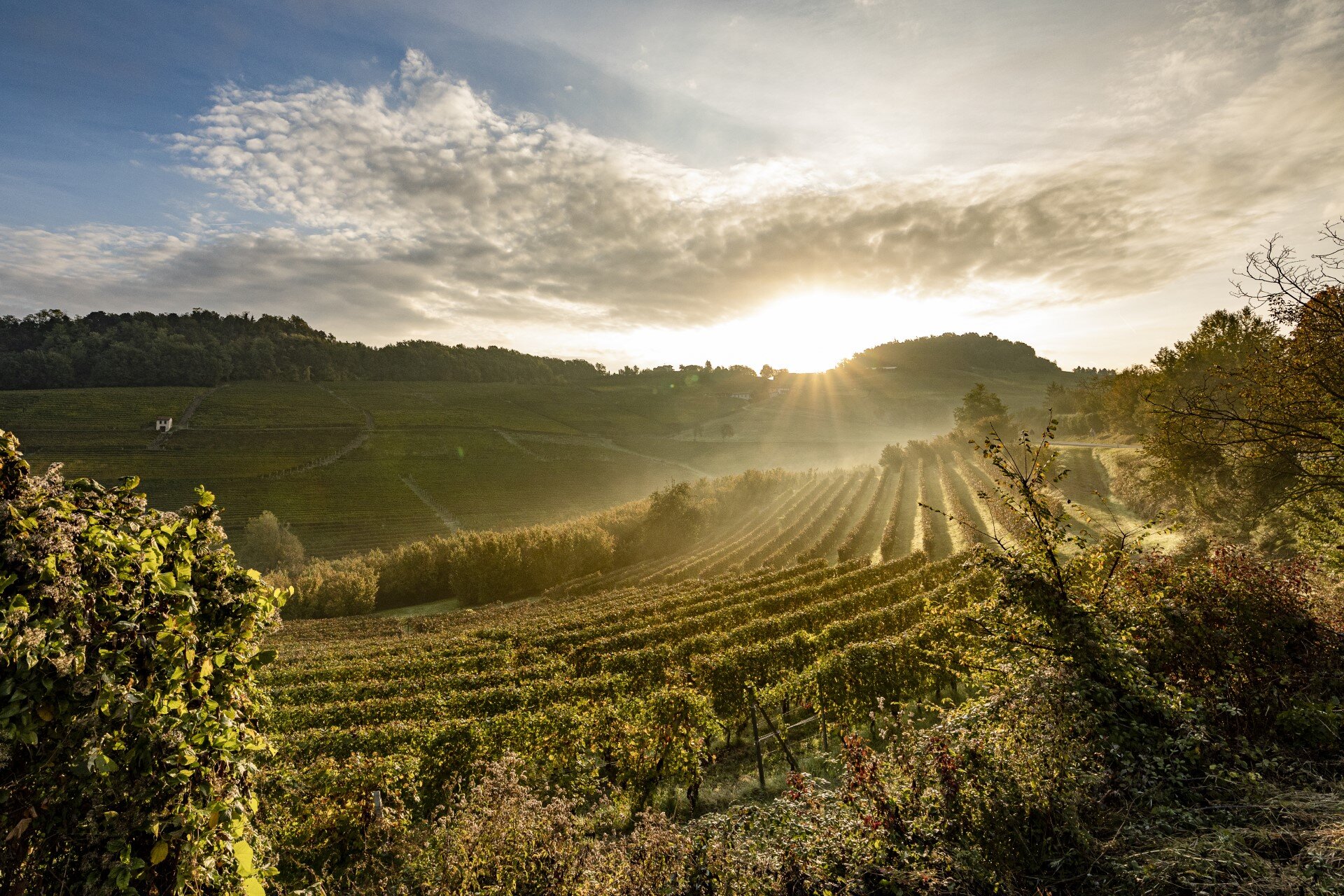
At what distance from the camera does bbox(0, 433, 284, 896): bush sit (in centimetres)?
294

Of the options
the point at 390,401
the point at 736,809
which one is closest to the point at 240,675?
the point at 736,809

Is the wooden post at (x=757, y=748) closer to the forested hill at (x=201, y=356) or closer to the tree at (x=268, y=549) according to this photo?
the tree at (x=268, y=549)

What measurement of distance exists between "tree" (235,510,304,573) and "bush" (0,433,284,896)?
60.0 metres

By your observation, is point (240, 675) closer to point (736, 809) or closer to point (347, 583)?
point (736, 809)

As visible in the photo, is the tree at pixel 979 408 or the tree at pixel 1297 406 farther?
the tree at pixel 979 408

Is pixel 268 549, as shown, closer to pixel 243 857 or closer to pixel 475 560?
pixel 475 560

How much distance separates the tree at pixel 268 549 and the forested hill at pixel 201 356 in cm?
7989

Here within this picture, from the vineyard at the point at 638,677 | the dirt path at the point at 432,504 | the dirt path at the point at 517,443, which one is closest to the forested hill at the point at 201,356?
the dirt path at the point at 517,443

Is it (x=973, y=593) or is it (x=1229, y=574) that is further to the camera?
(x=973, y=593)

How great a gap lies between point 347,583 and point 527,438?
64962mm

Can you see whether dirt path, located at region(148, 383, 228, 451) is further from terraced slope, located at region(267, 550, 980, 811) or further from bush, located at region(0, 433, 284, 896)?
bush, located at region(0, 433, 284, 896)

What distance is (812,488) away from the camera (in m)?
75.0

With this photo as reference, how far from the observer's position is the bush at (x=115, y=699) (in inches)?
116

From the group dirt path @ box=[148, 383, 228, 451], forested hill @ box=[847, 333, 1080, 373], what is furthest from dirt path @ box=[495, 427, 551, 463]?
forested hill @ box=[847, 333, 1080, 373]
